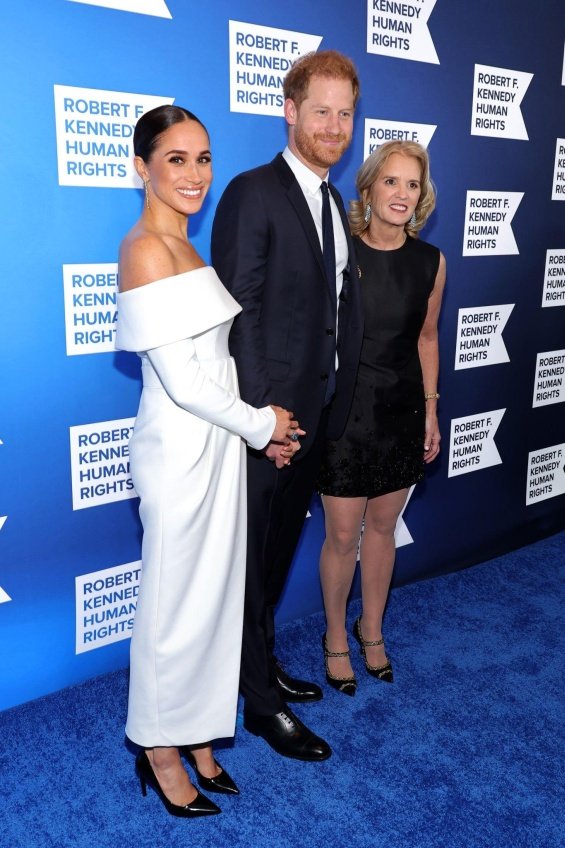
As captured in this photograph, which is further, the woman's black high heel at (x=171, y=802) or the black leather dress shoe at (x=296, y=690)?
the black leather dress shoe at (x=296, y=690)

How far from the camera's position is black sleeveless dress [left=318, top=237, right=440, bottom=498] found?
99.8 inches

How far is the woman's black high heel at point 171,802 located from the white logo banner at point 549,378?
8.57ft

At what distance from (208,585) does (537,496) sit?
2641 millimetres

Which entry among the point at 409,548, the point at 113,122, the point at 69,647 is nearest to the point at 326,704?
the point at 69,647

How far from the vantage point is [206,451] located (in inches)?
76.6

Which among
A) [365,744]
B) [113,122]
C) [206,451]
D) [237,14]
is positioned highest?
[237,14]

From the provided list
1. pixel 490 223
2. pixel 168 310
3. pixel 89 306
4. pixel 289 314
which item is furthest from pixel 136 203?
pixel 490 223

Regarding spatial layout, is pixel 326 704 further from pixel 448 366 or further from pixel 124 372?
pixel 448 366

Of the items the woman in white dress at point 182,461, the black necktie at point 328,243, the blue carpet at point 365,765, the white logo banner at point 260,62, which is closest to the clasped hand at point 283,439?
the woman in white dress at point 182,461

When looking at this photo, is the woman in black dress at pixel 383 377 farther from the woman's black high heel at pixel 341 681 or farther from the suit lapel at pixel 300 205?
the suit lapel at pixel 300 205

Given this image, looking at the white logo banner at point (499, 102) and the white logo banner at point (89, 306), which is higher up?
the white logo banner at point (499, 102)

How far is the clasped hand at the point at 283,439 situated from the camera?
6.80ft

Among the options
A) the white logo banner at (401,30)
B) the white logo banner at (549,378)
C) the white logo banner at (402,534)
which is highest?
the white logo banner at (401,30)

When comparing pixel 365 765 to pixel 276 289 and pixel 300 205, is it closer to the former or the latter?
pixel 276 289
